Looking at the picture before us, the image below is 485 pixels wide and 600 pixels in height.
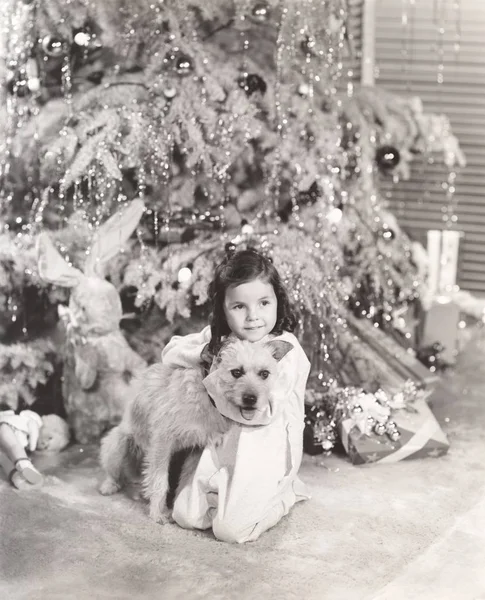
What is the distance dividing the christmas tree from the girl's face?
0.57 m

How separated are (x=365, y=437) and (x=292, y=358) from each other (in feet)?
2.16

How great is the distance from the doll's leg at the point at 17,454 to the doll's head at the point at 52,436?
0.15 m

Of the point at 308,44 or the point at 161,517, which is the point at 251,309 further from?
the point at 308,44

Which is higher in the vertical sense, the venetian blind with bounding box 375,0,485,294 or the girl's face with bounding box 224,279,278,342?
→ the venetian blind with bounding box 375,0,485,294

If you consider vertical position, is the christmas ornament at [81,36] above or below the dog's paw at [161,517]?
above

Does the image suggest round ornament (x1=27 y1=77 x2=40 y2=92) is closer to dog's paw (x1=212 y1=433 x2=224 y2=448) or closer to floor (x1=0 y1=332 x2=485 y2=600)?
floor (x1=0 y1=332 x2=485 y2=600)

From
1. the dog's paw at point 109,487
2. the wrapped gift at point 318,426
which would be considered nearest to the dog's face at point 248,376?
the dog's paw at point 109,487

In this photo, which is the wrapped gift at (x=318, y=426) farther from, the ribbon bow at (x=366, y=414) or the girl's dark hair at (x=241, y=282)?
the girl's dark hair at (x=241, y=282)

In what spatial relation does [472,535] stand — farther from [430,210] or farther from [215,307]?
[430,210]

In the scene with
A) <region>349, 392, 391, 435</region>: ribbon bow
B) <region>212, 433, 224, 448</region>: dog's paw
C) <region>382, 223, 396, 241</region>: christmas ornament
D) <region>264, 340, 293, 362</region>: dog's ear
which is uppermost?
<region>382, 223, 396, 241</region>: christmas ornament

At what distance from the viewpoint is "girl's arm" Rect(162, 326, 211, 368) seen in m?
2.04

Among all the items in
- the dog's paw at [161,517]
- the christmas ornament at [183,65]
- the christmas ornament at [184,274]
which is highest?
the christmas ornament at [183,65]

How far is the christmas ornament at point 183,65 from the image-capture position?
255 cm

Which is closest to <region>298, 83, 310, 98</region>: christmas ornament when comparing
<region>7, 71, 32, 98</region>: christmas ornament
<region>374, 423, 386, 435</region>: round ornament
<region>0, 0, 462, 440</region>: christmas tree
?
<region>0, 0, 462, 440</region>: christmas tree
